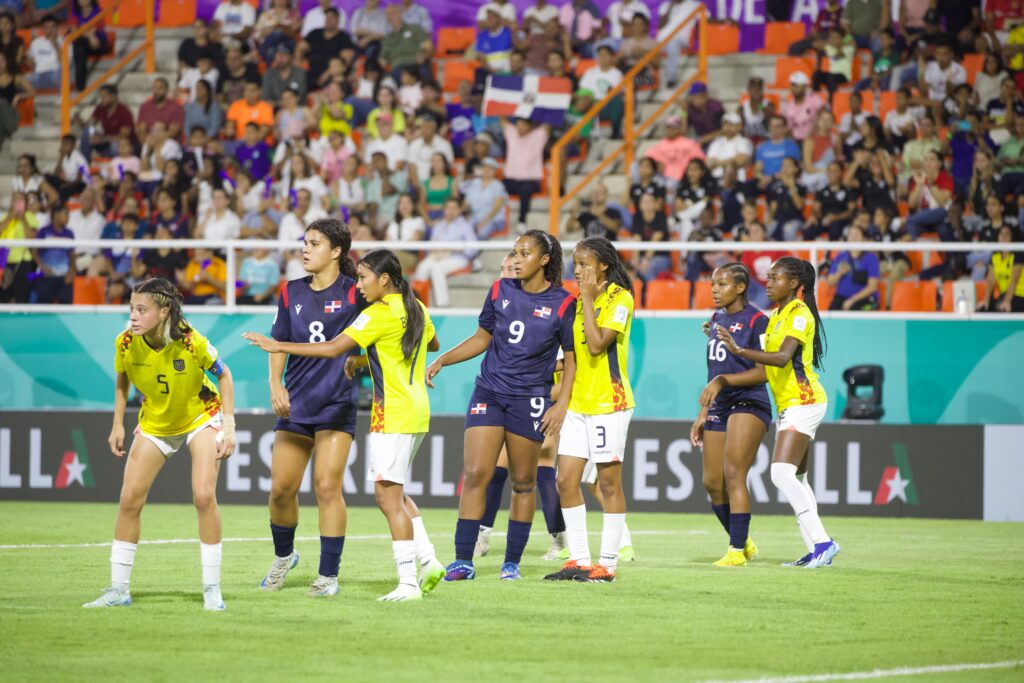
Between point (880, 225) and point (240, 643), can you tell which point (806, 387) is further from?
point (880, 225)

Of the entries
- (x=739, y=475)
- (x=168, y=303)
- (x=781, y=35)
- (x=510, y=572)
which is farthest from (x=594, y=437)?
(x=781, y=35)

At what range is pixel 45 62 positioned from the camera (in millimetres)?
25156

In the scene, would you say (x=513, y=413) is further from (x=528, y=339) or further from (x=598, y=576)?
(x=598, y=576)

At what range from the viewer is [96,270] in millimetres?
19016

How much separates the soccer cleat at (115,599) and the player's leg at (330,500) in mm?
1135

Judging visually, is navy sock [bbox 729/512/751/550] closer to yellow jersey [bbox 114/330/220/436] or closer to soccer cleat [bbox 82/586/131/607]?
yellow jersey [bbox 114/330/220/436]

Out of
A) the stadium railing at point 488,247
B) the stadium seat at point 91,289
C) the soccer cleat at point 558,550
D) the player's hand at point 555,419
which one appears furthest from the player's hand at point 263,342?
the stadium seat at point 91,289

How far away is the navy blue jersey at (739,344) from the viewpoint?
11328 millimetres

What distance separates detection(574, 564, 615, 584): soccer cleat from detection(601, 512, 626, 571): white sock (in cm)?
5

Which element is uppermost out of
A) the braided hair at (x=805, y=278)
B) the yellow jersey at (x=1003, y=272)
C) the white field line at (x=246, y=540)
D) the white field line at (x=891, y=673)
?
A: the yellow jersey at (x=1003, y=272)

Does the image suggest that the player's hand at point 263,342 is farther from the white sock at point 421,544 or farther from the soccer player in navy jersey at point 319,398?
the white sock at point 421,544

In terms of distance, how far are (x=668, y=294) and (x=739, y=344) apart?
22.0 feet

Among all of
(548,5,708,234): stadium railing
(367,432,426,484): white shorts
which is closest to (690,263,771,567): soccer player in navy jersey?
(367,432,426,484): white shorts

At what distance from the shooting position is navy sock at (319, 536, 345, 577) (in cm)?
896
